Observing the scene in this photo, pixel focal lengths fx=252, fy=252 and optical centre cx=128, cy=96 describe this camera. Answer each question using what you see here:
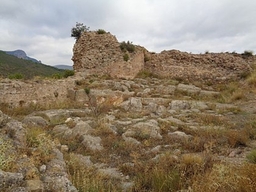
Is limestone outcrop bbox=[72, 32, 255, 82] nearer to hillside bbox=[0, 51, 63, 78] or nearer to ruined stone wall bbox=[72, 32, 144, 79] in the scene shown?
ruined stone wall bbox=[72, 32, 144, 79]

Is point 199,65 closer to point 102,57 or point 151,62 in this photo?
point 151,62

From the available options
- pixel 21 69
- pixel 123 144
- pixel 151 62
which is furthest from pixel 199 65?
pixel 21 69

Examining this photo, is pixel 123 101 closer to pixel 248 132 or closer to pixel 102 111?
pixel 102 111

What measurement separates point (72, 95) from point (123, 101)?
2643mm

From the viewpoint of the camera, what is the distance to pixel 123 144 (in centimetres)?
632

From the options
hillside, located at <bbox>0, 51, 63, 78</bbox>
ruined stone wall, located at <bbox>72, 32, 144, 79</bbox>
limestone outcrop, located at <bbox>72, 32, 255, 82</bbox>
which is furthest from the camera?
hillside, located at <bbox>0, 51, 63, 78</bbox>

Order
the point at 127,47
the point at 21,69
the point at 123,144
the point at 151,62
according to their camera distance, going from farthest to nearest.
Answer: the point at 21,69
the point at 151,62
the point at 127,47
the point at 123,144

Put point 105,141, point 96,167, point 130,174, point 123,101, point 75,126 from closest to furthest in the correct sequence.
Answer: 1. point 130,174
2. point 96,167
3. point 105,141
4. point 75,126
5. point 123,101

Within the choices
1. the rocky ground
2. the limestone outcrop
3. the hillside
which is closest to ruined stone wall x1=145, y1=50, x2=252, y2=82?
the limestone outcrop

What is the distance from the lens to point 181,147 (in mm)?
6121

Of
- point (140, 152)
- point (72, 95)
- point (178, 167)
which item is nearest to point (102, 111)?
point (72, 95)

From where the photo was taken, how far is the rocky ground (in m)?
3.53

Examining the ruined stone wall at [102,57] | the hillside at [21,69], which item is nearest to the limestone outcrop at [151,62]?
the ruined stone wall at [102,57]

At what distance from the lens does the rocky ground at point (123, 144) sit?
11.6 feet
